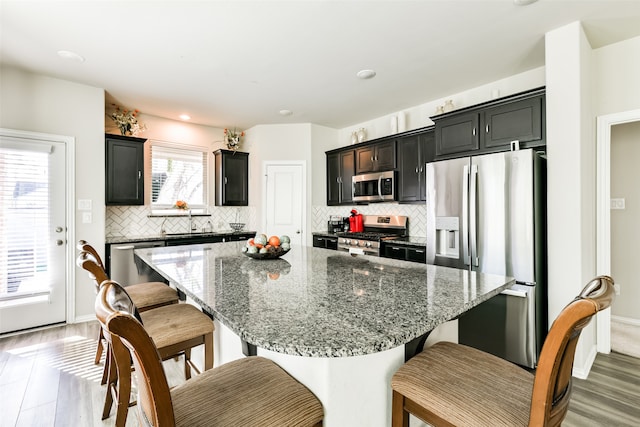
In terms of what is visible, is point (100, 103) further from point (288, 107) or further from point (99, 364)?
point (99, 364)

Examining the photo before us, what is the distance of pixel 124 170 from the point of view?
390 centimetres

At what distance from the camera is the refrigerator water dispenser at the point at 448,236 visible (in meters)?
2.76

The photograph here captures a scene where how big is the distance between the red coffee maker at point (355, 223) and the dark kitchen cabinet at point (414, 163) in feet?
3.04

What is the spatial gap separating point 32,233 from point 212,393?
3598 millimetres

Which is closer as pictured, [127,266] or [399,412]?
[399,412]

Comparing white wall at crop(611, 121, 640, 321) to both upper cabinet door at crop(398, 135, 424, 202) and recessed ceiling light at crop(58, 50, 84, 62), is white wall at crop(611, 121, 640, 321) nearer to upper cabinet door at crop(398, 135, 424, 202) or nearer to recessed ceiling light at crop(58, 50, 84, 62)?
upper cabinet door at crop(398, 135, 424, 202)

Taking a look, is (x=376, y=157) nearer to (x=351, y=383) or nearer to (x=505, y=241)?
(x=505, y=241)

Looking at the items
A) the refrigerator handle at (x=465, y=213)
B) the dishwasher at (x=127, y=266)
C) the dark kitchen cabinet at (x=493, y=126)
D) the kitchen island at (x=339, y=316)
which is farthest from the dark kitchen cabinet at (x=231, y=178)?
the refrigerator handle at (x=465, y=213)

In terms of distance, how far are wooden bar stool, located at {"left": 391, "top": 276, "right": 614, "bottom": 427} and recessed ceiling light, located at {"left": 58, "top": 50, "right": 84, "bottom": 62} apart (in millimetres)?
3730

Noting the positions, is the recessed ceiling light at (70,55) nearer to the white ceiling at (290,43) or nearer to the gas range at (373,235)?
the white ceiling at (290,43)

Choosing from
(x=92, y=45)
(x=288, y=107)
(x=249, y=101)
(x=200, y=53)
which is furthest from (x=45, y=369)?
(x=288, y=107)

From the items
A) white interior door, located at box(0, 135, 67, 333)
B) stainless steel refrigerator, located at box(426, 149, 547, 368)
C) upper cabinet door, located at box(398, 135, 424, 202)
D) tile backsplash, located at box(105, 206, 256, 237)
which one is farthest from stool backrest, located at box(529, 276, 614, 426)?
tile backsplash, located at box(105, 206, 256, 237)

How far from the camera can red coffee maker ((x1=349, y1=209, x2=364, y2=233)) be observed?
480 centimetres

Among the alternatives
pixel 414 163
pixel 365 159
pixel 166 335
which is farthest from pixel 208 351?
pixel 365 159
